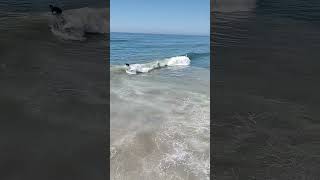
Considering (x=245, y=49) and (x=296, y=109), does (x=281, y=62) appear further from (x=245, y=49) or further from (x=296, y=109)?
(x=296, y=109)

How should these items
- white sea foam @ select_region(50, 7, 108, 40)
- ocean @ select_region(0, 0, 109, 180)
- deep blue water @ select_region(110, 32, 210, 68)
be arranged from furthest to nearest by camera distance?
1. deep blue water @ select_region(110, 32, 210, 68)
2. white sea foam @ select_region(50, 7, 108, 40)
3. ocean @ select_region(0, 0, 109, 180)

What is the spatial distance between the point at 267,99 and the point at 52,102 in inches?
132

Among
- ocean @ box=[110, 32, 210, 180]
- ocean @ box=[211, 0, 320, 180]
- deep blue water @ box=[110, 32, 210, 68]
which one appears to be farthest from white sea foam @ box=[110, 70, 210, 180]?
deep blue water @ box=[110, 32, 210, 68]

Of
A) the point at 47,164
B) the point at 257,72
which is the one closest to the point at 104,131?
the point at 47,164

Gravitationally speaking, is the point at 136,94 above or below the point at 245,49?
below

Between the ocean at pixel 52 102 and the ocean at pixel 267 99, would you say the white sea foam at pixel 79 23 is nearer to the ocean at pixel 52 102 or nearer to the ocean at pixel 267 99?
the ocean at pixel 52 102

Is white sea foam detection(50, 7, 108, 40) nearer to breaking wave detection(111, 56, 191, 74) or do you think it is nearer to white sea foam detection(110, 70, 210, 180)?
breaking wave detection(111, 56, 191, 74)

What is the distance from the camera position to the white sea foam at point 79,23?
9734 mm

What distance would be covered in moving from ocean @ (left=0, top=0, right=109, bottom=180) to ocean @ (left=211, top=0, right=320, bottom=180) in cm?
153

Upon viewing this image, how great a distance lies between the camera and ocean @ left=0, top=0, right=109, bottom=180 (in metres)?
3.26

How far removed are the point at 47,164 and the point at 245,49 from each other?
617cm

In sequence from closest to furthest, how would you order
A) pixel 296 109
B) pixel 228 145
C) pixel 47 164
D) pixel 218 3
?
pixel 47 164 → pixel 228 145 → pixel 296 109 → pixel 218 3

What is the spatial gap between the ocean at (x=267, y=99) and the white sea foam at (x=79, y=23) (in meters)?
4.23

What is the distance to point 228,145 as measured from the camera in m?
3.72
